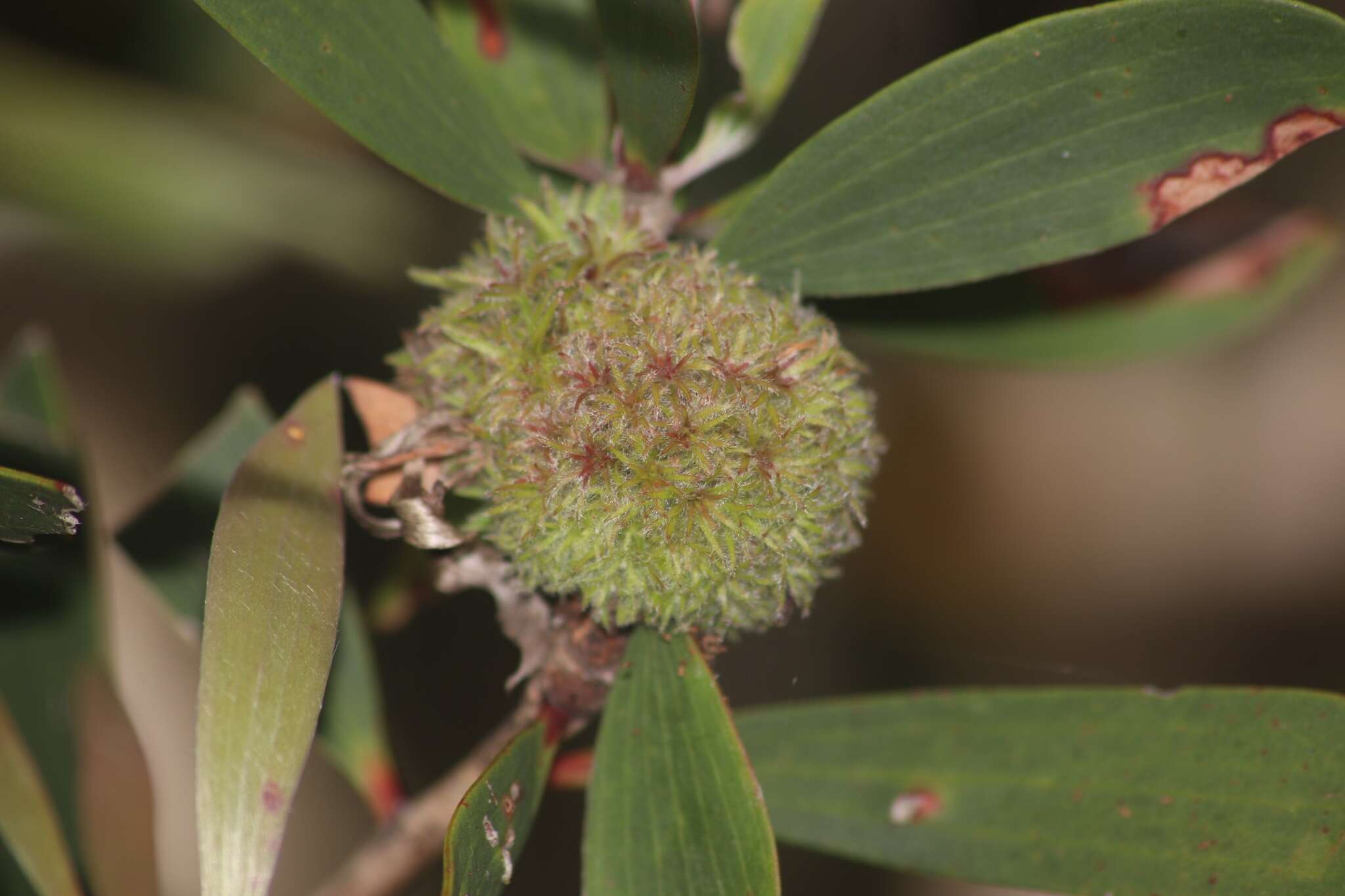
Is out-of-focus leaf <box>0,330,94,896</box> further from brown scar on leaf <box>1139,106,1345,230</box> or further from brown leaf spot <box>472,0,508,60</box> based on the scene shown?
brown scar on leaf <box>1139,106,1345,230</box>

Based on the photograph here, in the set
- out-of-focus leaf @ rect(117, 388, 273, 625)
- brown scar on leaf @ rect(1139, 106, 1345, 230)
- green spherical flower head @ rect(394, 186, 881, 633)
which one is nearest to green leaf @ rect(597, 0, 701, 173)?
green spherical flower head @ rect(394, 186, 881, 633)

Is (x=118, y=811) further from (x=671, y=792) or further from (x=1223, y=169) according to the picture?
(x=1223, y=169)

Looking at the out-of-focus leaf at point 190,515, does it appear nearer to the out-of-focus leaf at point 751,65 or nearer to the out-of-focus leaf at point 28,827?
the out-of-focus leaf at point 28,827

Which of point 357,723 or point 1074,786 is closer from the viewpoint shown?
point 1074,786

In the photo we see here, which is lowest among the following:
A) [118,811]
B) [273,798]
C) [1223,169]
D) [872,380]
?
[118,811]

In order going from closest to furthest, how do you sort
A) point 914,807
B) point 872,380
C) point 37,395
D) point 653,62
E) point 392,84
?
point 653,62, point 392,84, point 914,807, point 37,395, point 872,380

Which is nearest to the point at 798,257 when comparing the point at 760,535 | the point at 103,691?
the point at 760,535

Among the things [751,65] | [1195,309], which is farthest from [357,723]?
[1195,309]
